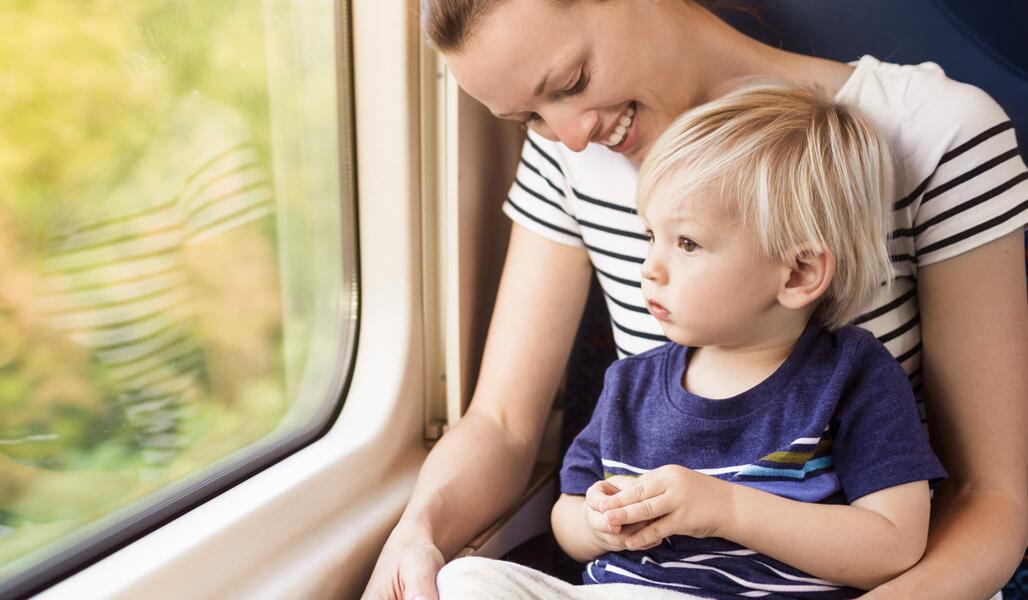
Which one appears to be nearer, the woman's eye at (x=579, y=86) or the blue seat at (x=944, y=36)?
the woman's eye at (x=579, y=86)

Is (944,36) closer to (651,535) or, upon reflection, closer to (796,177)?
(796,177)

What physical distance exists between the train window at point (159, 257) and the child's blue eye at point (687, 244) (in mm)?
716

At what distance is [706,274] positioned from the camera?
1075 mm

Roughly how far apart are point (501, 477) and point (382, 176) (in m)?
0.56

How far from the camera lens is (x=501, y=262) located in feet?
5.96

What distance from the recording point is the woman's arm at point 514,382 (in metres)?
1.42

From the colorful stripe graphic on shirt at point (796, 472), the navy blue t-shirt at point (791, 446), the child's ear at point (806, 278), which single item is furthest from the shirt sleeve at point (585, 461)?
the child's ear at point (806, 278)

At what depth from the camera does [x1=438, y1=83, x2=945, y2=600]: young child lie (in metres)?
1.05

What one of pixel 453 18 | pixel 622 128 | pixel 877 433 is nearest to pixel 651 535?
pixel 877 433

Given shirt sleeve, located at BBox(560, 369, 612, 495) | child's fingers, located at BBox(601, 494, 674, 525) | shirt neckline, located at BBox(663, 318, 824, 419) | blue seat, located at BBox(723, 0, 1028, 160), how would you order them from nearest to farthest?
child's fingers, located at BBox(601, 494, 674, 525) → shirt neckline, located at BBox(663, 318, 824, 419) → shirt sleeve, located at BBox(560, 369, 612, 495) → blue seat, located at BBox(723, 0, 1028, 160)

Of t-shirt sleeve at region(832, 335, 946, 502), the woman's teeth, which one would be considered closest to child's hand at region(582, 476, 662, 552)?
t-shirt sleeve at region(832, 335, 946, 502)

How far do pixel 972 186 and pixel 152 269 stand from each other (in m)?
1.11

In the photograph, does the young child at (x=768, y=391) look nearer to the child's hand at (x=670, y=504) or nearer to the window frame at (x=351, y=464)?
the child's hand at (x=670, y=504)

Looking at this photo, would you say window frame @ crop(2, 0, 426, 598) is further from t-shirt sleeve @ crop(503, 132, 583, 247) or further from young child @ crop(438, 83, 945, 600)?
young child @ crop(438, 83, 945, 600)
